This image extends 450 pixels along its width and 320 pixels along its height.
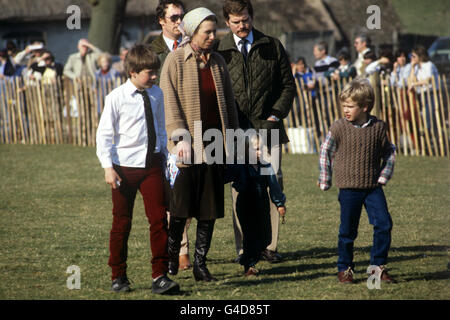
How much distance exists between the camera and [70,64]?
17.5m

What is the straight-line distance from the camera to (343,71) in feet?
48.0

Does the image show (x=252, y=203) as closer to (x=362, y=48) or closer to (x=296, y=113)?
(x=296, y=113)

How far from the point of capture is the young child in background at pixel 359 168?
5633 mm

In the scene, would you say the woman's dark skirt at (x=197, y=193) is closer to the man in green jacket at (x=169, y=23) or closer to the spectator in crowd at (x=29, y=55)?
the man in green jacket at (x=169, y=23)

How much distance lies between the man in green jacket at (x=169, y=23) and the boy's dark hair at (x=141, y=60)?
36.9 inches

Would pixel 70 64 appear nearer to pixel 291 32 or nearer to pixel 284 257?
pixel 284 257

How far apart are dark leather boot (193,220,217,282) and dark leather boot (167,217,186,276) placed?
162mm


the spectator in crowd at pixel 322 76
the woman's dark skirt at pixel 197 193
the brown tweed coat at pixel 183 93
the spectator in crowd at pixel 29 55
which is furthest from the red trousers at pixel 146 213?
the spectator in crowd at pixel 29 55

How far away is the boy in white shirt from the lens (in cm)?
539

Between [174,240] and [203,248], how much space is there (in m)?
0.27

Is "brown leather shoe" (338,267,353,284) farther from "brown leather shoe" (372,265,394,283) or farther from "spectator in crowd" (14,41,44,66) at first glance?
A: "spectator in crowd" (14,41,44,66)

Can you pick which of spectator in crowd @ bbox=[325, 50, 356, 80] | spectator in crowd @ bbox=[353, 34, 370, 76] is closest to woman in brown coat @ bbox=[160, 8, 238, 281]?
spectator in crowd @ bbox=[325, 50, 356, 80]

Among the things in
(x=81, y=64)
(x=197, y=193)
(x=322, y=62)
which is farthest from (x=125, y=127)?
(x=81, y=64)
